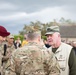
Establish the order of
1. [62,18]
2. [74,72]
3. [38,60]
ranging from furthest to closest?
[62,18] → [74,72] → [38,60]

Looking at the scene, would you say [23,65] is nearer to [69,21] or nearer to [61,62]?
[61,62]

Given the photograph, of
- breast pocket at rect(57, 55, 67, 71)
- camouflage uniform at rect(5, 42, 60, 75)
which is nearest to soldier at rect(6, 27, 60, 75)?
camouflage uniform at rect(5, 42, 60, 75)

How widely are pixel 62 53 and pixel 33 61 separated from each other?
1155mm

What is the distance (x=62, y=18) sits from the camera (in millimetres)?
105188

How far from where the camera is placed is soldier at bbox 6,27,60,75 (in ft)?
15.3

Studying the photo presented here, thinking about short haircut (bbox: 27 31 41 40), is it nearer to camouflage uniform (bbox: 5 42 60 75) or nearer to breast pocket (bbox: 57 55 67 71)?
camouflage uniform (bbox: 5 42 60 75)

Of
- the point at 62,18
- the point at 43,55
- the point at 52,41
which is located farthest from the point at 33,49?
the point at 62,18

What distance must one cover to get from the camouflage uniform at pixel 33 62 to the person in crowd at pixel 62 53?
820 mm

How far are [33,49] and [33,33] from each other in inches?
9.4

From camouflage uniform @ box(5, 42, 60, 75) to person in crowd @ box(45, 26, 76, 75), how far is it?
2.69ft

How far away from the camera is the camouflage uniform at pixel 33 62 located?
15.3 ft

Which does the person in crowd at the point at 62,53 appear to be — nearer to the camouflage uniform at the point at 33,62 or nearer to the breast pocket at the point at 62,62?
the breast pocket at the point at 62,62

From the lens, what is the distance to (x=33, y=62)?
4.66 meters

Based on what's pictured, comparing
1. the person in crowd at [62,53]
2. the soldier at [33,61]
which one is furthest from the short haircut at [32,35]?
the person in crowd at [62,53]
